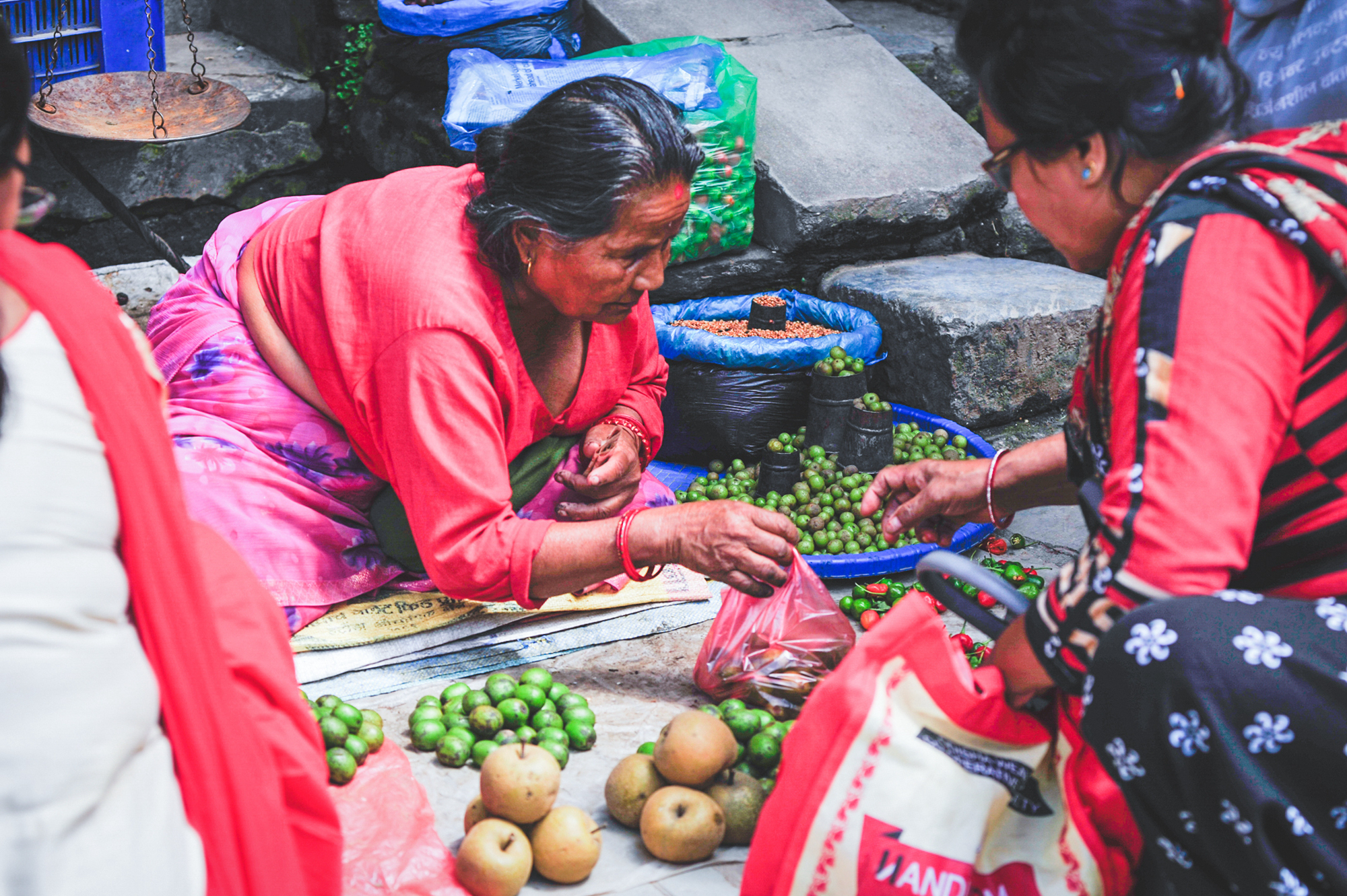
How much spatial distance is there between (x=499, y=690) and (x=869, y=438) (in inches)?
71.8

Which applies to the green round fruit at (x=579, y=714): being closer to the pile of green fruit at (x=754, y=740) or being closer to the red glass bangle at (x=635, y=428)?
the pile of green fruit at (x=754, y=740)

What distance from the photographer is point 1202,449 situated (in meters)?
1.35

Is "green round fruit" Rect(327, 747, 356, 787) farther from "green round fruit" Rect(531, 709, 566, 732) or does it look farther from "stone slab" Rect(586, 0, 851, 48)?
"stone slab" Rect(586, 0, 851, 48)

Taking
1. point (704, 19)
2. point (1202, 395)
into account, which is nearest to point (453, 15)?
point (704, 19)

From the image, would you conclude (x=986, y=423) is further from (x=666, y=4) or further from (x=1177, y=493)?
(x=1177, y=493)

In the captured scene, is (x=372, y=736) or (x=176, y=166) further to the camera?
(x=176, y=166)

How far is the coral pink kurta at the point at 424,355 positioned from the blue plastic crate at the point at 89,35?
2596 millimetres

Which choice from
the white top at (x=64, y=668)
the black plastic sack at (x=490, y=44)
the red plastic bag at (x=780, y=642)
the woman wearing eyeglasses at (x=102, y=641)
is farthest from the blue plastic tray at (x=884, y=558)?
the black plastic sack at (x=490, y=44)

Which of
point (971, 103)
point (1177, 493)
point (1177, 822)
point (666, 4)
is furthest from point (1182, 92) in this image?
point (971, 103)

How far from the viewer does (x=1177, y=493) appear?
1.35m

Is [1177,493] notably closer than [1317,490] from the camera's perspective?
Yes

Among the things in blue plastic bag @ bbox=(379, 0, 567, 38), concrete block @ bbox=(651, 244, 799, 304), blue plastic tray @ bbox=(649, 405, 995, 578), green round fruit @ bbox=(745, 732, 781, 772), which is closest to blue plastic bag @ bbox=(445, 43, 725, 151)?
blue plastic bag @ bbox=(379, 0, 567, 38)

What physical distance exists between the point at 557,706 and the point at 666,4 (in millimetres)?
4112

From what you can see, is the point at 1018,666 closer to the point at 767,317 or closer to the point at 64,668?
the point at 64,668
